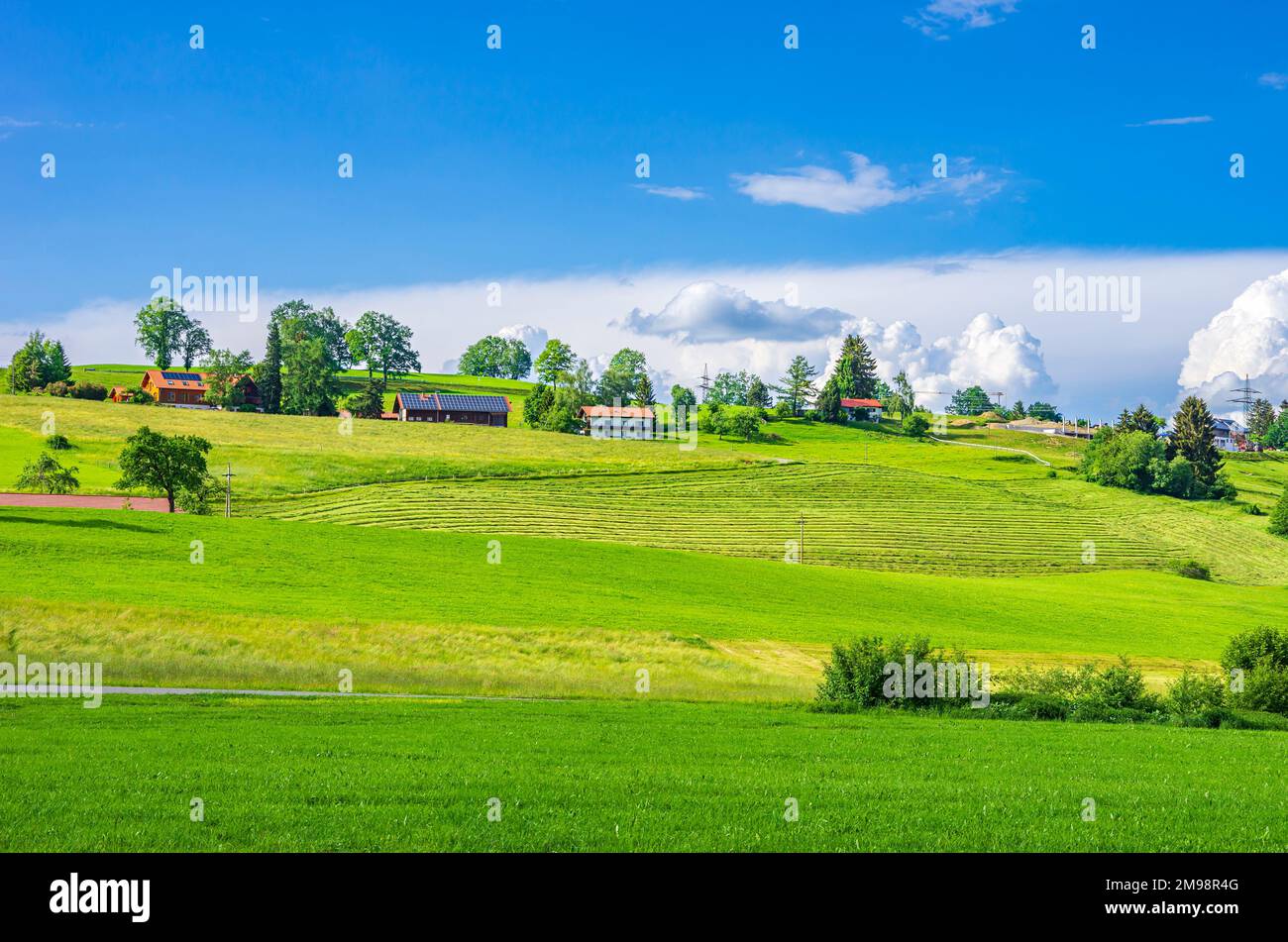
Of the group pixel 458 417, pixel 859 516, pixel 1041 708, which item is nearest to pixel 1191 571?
pixel 859 516

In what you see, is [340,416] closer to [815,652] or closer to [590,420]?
→ [590,420]

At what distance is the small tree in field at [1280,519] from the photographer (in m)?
120

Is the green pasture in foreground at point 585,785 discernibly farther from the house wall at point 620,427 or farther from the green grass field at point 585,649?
the house wall at point 620,427

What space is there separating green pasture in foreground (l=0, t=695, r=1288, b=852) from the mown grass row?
64373mm

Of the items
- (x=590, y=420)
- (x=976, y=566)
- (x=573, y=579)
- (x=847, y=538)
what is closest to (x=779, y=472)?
(x=847, y=538)

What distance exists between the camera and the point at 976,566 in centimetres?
9425

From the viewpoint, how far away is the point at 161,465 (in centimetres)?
7388

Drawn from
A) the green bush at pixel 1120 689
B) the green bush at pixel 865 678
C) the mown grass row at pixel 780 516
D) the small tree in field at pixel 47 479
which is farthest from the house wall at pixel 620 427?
the green bush at pixel 865 678

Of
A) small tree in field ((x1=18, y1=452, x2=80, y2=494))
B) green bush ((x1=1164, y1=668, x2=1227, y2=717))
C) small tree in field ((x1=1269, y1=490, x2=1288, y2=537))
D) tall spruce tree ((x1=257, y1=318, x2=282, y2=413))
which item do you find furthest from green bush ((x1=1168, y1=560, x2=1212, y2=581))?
tall spruce tree ((x1=257, y1=318, x2=282, y2=413))

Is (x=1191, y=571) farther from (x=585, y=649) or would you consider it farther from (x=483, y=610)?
(x=585, y=649)

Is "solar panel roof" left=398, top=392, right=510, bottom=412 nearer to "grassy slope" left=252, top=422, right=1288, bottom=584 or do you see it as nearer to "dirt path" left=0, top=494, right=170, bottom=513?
"grassy slope" left=252, top=422, right=1288, bottom=584

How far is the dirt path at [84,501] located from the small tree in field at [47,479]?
3.56m
